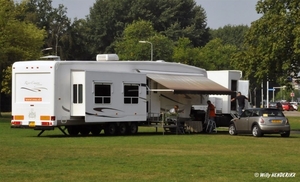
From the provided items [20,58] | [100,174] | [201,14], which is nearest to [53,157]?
[100,174]

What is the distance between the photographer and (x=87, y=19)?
10738cm

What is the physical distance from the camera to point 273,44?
4031 centimetres

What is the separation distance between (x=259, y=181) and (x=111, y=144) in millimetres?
11894

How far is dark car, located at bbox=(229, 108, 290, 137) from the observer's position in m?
32.3

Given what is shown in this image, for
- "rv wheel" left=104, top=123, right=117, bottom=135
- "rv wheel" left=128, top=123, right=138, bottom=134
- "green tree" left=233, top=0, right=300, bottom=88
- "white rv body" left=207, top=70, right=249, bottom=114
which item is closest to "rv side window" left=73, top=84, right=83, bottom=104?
"rv wheel" left=104, top=123, right=117, bottom=135

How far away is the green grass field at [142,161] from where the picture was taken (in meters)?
15.8

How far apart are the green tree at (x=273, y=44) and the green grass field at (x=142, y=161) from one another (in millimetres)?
13917

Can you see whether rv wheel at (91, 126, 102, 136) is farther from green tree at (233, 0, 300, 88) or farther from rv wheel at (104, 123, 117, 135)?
green tree at (233, 0, 300, 88)

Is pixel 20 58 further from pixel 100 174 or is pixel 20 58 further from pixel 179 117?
pixel 100 174

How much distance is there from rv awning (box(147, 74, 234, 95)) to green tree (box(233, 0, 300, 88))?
13.8 feet

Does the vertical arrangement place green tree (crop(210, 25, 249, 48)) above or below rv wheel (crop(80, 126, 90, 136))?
above

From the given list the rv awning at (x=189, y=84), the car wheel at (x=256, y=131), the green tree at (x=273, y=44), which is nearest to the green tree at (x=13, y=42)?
the green tree at (x=273, y=44)

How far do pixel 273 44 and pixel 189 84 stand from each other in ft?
22.3

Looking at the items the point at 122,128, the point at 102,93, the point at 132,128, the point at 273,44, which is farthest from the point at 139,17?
the point at 102,93
